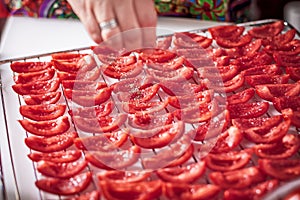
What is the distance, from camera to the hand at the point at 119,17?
76.7 inches

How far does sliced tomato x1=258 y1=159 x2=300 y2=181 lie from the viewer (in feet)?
5.61

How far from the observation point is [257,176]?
5.61ft

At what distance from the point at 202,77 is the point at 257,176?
622mm

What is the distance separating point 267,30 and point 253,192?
107cm

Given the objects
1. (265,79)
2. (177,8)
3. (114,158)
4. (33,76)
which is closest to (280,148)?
(265,79)

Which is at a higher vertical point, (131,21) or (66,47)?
(131,21)

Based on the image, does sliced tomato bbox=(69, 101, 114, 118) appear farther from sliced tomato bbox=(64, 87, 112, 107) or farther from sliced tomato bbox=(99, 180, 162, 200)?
sliced tomato bbox=(99, 180, 162, 200)

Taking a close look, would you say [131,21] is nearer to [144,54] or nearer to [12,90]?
[144,54]

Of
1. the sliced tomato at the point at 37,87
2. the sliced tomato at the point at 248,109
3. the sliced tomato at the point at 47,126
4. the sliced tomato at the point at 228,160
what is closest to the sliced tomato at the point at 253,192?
the sliced tomato at the point at 228,160

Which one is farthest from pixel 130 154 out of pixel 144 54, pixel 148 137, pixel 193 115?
pixel 144 54

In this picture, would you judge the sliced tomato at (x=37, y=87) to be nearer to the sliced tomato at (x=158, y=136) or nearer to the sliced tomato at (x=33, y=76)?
the sliced tomato at (x=33, y=76)

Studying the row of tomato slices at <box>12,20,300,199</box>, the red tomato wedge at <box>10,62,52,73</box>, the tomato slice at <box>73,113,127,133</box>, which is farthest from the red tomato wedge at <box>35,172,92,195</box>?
the red tomato wedge at <box>10,62,52,73</box>

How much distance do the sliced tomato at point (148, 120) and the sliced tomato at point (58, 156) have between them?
9.4 inches

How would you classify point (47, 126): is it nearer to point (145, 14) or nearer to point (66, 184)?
point (66, 184)
